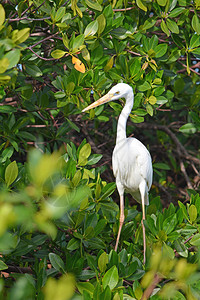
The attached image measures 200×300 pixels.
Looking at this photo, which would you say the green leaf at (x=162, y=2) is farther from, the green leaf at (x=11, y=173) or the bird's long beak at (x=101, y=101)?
the green leaf at (x=11, y=173)

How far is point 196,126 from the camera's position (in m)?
2.94

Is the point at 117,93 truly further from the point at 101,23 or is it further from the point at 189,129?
the point at 189,129

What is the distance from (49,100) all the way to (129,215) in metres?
0.93

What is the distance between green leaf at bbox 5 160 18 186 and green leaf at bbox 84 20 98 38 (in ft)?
2.62

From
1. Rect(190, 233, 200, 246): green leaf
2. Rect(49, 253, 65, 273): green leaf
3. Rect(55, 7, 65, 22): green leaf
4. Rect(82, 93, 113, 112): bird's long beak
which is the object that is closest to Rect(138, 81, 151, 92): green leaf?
Rect(82, 93, 113, 112): bird's long beak

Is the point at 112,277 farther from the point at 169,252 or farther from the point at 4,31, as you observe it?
the point at 4,31

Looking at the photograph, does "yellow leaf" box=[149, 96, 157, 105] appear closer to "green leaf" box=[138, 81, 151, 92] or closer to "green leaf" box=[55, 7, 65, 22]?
"green leaf" box=[138, 81, 151, 92]

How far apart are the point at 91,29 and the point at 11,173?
867 mm

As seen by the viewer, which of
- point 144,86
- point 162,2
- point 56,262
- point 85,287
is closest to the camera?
point 85,287

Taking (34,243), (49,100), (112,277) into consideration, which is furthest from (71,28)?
(112,277)

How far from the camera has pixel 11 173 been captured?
1851mm

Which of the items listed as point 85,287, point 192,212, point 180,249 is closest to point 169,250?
point 180,249

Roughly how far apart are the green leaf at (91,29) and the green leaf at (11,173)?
799 mm

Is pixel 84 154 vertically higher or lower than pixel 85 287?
higher
